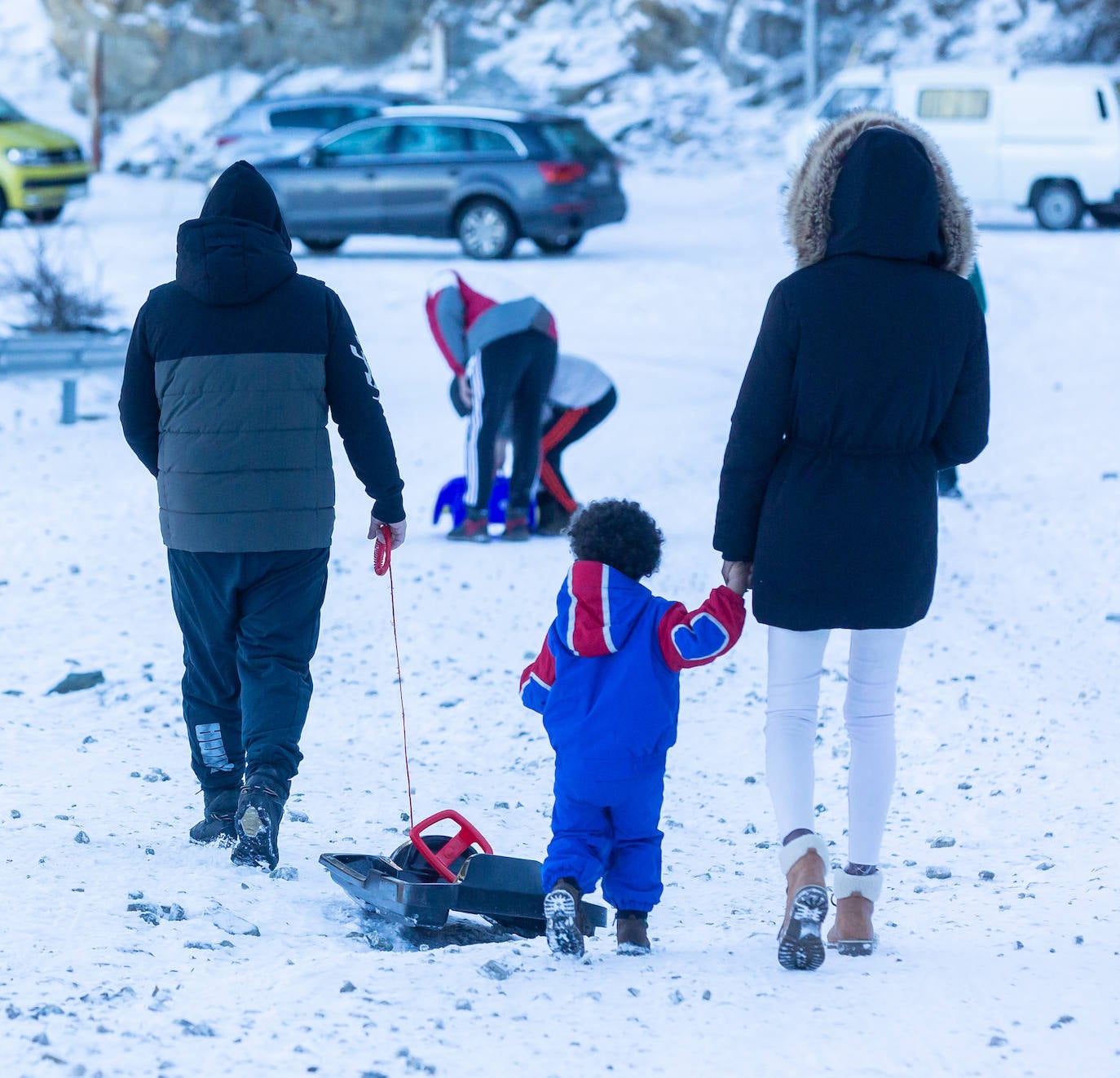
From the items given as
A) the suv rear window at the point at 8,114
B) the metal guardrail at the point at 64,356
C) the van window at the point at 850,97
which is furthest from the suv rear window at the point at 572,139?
the suv rear window at the point at 8,114

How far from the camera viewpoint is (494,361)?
7723 mm

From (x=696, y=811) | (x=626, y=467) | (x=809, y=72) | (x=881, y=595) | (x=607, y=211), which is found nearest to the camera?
(x=881, y=595)

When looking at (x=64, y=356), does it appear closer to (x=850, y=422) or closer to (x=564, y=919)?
(x=564, y=919)

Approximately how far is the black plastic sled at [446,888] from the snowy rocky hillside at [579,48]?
26.4 m

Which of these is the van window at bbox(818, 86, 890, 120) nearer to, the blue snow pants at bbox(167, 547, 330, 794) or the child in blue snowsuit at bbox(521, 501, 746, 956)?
the blue snow pants at bbox(167, 547, 330, 794)

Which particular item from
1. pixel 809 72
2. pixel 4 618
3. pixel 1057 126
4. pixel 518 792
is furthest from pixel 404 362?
pixel 809 72

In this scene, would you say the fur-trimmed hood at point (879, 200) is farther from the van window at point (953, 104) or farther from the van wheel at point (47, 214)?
the van wheel at point (47, 214)

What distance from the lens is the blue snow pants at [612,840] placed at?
3.41m

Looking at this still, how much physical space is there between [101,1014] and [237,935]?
22.3 inches

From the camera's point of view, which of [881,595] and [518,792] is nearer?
[881,595]

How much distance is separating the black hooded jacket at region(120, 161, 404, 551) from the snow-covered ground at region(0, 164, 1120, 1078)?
876 millimetres

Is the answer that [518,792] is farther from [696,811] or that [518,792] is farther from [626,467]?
[626,467]

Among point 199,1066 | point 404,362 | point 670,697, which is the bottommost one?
point 404,362

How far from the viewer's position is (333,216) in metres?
17.7
